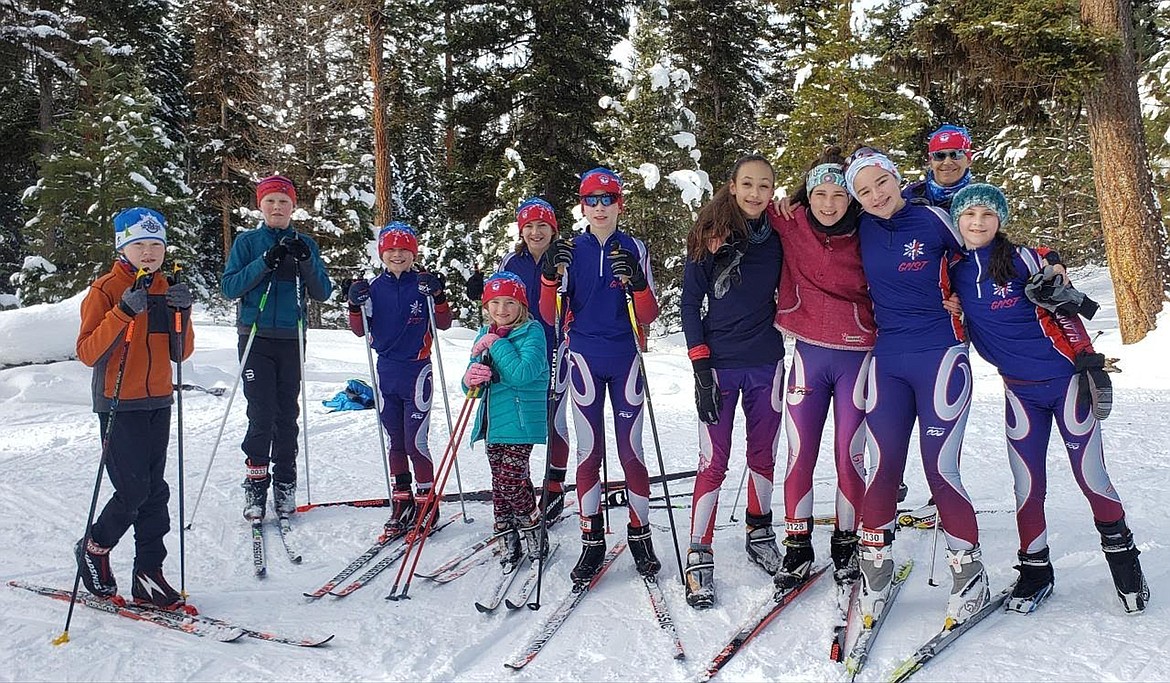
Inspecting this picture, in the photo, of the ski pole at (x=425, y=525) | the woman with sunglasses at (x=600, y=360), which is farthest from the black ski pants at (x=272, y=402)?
the woman with sunglasses at (x=600, y=360)

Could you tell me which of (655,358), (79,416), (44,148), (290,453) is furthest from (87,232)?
(290,453)

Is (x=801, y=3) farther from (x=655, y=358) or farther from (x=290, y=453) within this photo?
(x=290, y=453)

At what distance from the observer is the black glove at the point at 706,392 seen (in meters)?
3.51

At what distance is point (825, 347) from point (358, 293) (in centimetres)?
276

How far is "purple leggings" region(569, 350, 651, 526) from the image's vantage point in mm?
3889

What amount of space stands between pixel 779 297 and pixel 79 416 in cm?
819

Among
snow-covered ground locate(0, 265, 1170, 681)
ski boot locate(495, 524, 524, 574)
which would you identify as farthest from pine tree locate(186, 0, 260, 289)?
ski boot locate(495, 524, 524, 574)

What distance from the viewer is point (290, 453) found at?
5016mm

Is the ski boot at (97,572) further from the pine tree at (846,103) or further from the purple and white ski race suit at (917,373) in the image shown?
the pine tree at (846,103)

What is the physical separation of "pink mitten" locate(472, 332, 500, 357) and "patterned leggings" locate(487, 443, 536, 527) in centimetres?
51

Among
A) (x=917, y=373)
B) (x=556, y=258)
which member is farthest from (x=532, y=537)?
(x=917, y=373)

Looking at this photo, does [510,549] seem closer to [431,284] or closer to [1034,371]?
[431,284]

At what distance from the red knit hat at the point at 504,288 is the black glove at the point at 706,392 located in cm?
115

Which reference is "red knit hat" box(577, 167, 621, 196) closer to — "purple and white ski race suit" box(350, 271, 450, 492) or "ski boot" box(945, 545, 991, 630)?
"purple and white ski race suit" box(350, 271, 450, 492)
